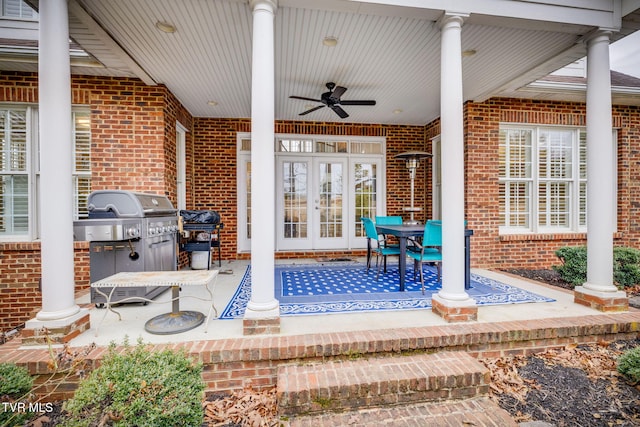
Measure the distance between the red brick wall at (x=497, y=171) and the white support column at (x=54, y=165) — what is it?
5.22m

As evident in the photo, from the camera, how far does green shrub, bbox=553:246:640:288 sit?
4125 millimetres

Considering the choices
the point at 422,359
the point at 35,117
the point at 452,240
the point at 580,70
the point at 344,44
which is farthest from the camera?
the point at 580,70

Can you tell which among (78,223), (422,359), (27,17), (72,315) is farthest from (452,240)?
(27,17)

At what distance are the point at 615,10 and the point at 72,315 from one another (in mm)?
5628

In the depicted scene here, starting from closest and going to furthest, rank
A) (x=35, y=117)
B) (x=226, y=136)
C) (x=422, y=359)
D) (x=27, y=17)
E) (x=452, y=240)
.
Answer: (x=422, y=359), (x=452, y=240), (x=27, y=17), (x=35, y=117), (x=226, y=136)

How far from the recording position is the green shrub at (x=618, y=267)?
4.12 metres

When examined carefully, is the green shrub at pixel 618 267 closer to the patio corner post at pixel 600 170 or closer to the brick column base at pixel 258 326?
the patio corner post at pixel 600 170

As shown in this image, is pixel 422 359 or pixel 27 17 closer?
pixel 422 359

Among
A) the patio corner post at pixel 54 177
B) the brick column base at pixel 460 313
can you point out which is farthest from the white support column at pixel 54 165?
the brick column base at pixel 460 313

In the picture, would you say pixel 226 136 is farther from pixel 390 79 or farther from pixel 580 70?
pixel 580 70

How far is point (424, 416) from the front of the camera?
190cm

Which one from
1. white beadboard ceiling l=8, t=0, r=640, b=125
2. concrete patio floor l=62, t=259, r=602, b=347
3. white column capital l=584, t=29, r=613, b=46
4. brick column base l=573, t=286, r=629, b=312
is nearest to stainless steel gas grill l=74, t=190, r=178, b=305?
concrete patio floor l=62, t=259, r=602, b=347

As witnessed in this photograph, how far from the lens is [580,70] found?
5.26m

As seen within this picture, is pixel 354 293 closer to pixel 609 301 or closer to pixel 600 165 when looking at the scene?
pixel 609 301
